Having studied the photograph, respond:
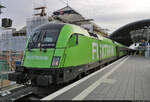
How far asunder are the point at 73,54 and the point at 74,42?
Answer: 543 millimetres

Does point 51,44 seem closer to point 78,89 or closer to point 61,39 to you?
point 61,39

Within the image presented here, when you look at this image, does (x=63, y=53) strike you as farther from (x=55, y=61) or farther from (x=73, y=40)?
(x=73, y=40)

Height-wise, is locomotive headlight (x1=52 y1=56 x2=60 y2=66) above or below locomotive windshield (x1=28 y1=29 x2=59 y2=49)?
below

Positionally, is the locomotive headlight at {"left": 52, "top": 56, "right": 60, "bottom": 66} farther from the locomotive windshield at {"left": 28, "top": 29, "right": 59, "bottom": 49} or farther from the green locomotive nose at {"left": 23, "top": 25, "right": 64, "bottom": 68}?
the locomotive windshield at {"left": 28, "top": 29, "right": 59, "bottom": 49}

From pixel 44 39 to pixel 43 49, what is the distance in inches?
20.9

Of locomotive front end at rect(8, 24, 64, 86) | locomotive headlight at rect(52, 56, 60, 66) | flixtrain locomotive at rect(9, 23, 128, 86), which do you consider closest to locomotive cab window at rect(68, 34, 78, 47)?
flixtrain locomotive at rect(9, 23, 128, 86)

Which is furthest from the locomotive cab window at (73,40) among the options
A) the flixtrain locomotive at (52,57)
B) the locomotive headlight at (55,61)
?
the locomotive headlight at (55,61)

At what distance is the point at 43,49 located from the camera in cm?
593

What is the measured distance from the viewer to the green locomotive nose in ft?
18.5

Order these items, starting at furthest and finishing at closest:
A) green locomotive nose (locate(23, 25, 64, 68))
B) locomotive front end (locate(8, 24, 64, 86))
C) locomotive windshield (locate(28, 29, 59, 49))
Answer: locomotive windshield (locate(28, 29, 59, 49)) < green locomotive nose (locate(23, 25, 64, 68)) < locomotive front end (locate(8, 24, 64, 86))

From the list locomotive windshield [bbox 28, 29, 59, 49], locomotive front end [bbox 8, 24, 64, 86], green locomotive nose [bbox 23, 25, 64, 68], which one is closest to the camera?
locomotive front end [bbox 8, 24, 64, 86]

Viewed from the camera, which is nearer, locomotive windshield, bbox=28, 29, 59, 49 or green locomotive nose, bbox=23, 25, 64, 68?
green locomotive nose, bbox=23, 25, 64, 68

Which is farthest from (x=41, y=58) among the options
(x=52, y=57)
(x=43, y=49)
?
(x=52, y=57)

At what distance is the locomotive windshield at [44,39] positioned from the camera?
6006 millimetres
